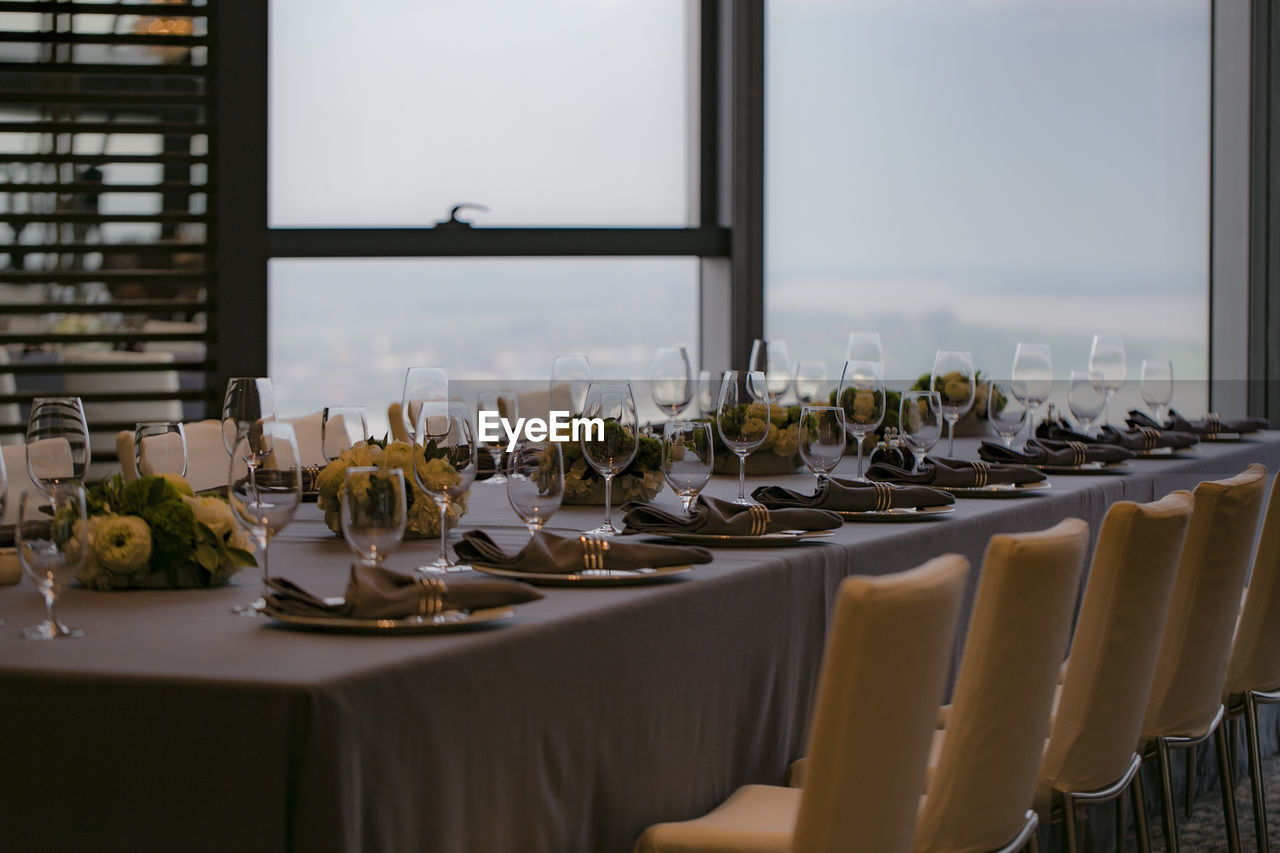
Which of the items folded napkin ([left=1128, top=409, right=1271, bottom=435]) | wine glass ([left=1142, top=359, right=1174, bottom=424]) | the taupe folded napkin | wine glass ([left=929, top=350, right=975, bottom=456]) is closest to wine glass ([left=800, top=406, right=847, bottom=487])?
the taupe folded napkin

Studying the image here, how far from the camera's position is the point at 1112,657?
1984 millimetres

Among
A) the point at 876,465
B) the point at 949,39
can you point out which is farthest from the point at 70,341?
the point at 949,39

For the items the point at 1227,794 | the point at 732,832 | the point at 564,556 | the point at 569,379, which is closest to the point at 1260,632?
the point at 1227,794

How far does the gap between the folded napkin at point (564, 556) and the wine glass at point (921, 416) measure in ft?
3.70

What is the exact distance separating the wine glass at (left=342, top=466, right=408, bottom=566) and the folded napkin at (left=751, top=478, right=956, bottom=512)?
3.18 ft

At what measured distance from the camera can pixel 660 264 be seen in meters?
6.59

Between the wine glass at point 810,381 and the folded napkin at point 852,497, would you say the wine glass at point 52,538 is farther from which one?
the wine glass at point 810,381

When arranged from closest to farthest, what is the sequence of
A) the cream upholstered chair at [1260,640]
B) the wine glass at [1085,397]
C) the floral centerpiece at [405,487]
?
the floral centerpiece at [405,487] < the cream upholstered chair at [1260,640] < the wine glass at [1085,397]

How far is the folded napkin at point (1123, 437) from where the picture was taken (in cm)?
371

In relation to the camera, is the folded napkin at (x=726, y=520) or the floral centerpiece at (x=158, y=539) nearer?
the floral centerpiece at (x=158, y=539)

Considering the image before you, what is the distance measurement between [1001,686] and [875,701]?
1.14 ft

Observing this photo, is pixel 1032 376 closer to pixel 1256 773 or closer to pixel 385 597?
pixel 1256 773

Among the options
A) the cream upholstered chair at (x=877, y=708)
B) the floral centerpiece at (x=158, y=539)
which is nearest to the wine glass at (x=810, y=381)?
the floral centerpiece at (x=158, y=539)

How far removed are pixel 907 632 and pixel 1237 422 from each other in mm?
3478
